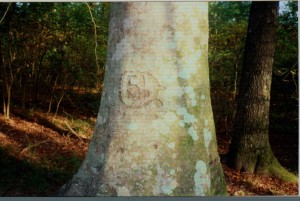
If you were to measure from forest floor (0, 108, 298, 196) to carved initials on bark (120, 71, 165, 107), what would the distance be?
6.39 ft

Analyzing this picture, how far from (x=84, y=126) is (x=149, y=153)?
438cm

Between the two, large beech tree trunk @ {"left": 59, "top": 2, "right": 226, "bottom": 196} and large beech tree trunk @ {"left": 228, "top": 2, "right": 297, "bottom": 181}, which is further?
large beech tree trunk @ {"left": 228, "top": 2, "right": 297, "bottom": 181}

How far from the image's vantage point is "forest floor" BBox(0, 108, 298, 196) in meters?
5.00

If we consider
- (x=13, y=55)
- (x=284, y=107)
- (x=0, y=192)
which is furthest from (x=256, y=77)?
(x=13, y=55)

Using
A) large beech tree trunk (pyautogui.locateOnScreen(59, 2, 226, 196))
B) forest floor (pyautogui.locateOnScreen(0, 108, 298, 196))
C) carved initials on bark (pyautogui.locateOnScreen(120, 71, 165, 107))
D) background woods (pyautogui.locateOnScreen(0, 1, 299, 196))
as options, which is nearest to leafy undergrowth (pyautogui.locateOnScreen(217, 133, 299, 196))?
forest floor (pyautogui.locateOnScreen(0, 108, 298, 196))

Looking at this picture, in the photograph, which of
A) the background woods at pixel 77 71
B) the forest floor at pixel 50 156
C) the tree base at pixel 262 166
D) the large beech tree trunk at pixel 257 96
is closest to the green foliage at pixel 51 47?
the background woods at pixel 77 71

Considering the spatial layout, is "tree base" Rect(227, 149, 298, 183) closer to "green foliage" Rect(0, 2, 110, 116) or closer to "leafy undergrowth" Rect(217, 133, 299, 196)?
"leafy undergrowth" Rect(217, 133, 299, 196)

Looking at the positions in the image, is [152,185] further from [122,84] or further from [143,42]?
[143,42]

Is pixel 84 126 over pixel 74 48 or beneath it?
beneath

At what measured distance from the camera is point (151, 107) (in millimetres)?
3225

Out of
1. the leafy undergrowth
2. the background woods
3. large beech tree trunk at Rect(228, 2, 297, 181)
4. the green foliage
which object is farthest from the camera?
the green foliage

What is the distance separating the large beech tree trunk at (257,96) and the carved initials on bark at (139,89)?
91.7 inches

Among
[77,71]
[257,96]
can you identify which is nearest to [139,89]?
[257,96]

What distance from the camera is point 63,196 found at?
354cm
